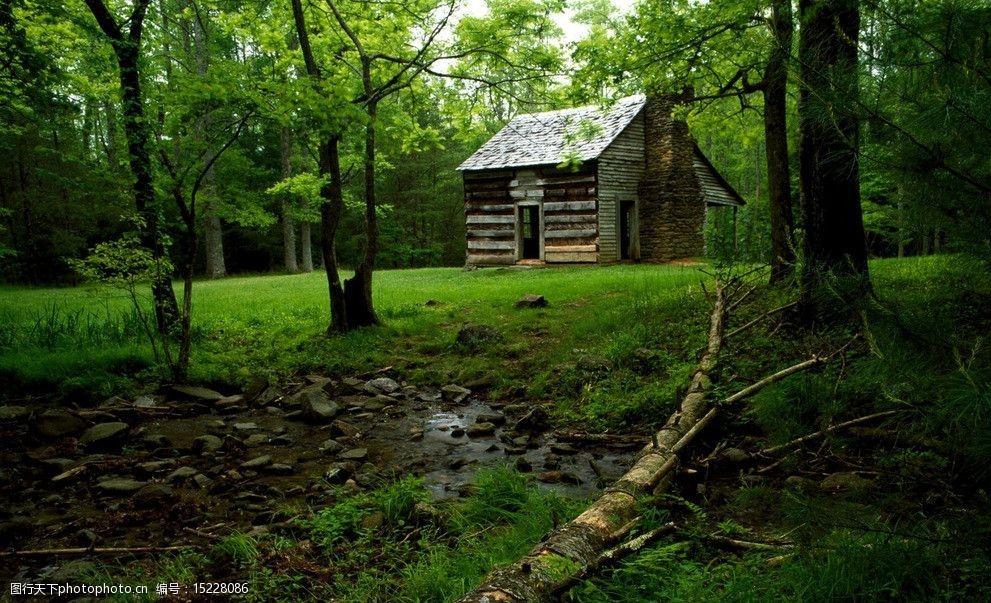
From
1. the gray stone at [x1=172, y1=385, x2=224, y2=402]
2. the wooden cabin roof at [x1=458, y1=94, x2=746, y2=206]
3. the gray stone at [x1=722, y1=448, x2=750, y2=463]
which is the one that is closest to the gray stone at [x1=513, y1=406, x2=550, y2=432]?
the gray stone at [x1=722, y1=448, x2=750, y2=463]

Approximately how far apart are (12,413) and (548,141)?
57.5 feet

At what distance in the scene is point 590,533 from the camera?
2.67 meters

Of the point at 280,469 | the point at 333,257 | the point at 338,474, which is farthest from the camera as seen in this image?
the point at 333,257

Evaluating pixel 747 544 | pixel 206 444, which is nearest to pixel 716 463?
pixel 747 544

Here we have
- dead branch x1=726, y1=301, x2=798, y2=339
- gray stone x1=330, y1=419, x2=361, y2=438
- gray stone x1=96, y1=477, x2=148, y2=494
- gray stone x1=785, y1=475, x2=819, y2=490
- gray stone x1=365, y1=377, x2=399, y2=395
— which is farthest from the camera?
gray stone x1=365, y1=377, x2=399, y2=395

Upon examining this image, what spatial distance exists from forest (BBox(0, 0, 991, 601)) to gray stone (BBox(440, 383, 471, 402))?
7.5 inches

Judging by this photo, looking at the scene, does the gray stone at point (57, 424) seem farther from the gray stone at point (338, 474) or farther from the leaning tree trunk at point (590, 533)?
the leaning tree trunk at point (590, 533)

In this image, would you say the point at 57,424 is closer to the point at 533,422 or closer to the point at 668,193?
the point at 533,422

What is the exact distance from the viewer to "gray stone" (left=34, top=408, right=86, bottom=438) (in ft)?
17.5

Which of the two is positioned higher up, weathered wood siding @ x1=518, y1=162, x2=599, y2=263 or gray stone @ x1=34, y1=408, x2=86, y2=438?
weathered wood siding @ x1=518, y1=162, x2=599, y2=263

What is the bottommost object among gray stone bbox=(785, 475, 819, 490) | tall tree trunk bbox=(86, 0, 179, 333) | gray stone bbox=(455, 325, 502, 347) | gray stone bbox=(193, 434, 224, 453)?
gray stone bbox=(193, 434, 224, 453)

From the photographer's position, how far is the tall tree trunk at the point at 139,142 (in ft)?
22.0

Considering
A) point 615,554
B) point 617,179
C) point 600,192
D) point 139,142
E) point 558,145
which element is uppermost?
point 558,145

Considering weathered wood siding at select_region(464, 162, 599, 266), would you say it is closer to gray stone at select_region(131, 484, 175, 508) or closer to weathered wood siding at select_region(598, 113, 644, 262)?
weathered wood siding at select_region(598, 113, 644, 262)
